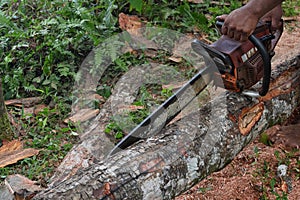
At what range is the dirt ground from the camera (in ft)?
9.53

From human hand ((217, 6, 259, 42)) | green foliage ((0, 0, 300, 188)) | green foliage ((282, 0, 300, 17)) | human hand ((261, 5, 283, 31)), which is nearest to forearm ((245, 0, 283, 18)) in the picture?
human hand ((217, 6, 259, 42))

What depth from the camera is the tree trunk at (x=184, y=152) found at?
1.99 metres

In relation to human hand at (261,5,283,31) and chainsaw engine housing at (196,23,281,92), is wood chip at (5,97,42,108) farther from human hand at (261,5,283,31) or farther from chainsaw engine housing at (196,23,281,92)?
human hand at (261,5,283,31)

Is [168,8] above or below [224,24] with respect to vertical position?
below

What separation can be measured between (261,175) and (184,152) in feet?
3.21

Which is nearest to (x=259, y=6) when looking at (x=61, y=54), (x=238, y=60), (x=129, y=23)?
(x=238, y=60)

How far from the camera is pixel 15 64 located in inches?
163

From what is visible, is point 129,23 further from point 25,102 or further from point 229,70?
point 229,70

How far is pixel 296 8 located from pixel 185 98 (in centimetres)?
353

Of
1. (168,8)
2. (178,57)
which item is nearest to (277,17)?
(178,57)

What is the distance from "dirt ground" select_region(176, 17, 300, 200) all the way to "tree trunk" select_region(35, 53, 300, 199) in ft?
1.02

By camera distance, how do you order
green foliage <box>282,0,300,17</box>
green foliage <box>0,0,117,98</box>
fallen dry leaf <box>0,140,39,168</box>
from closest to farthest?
fallen dry leaf <box>0,140,39,168</box>, green foliage <box>0,0,117,98</box>, green foliage <box>282,0,300,17</box>

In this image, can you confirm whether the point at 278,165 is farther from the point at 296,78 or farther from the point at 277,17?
the point at 277,17

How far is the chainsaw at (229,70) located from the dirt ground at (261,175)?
0.56 m
